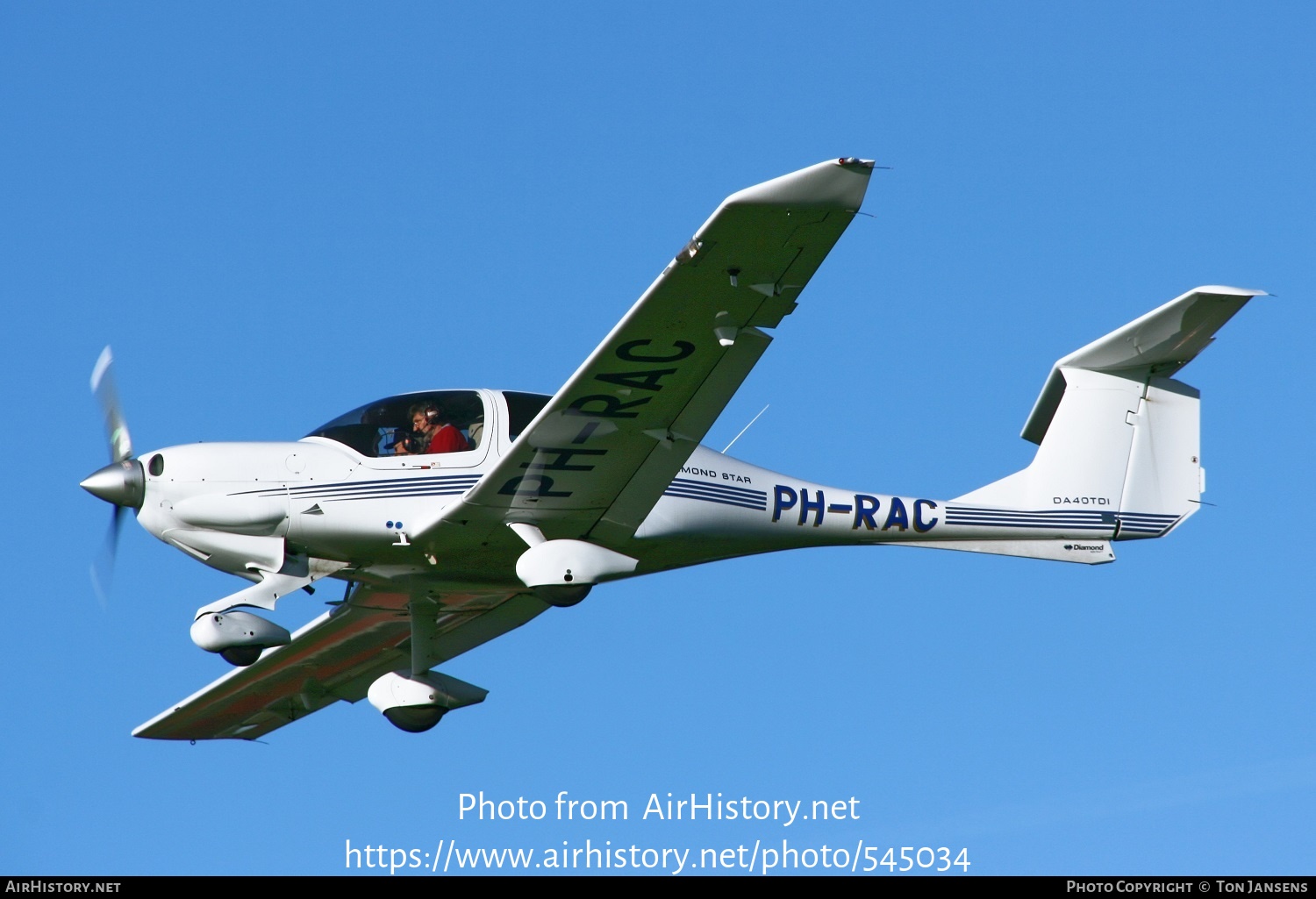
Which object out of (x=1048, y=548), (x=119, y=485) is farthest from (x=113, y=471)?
(x=1048, y=548)

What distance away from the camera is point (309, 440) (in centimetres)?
1415

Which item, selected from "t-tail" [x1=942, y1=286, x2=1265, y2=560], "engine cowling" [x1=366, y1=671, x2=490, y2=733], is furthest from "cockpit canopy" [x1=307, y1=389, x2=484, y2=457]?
"t-tail" [x1=942, y1=286, x2=1265, y2=560]

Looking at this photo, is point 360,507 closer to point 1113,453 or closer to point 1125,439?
point 1113,453

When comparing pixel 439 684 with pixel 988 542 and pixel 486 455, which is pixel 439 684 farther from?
pixel 988 542

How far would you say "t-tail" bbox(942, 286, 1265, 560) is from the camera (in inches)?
629

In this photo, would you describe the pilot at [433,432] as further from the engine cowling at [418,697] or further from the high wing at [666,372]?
the engine cowling at [418,697]

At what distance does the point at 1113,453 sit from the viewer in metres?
16.4

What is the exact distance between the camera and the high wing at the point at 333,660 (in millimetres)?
16156

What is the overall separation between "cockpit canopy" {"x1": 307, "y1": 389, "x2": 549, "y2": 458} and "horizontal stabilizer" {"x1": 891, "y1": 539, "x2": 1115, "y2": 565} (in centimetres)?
427

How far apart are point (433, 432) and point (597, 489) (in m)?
1.52

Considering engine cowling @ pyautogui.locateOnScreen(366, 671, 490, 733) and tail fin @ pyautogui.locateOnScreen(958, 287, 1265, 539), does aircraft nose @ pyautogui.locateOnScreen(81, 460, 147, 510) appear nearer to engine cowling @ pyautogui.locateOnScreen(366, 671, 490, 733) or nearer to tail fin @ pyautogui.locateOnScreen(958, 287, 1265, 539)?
engine cowling @ pyautogui.locateOnScreen(366, 671, 490, 733)
